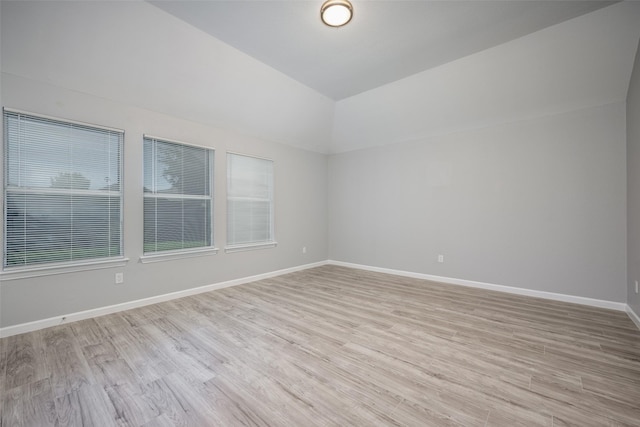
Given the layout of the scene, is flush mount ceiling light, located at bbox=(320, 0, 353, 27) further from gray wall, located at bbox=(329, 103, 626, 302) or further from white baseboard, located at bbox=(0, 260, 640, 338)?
white baseboard, located at bbox=(0, 260, 640, 338)

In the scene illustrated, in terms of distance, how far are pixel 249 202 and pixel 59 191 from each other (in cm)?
237

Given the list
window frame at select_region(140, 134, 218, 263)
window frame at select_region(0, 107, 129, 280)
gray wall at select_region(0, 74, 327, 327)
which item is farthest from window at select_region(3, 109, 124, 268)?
window frame at select_region(140, 134, 218, 263)

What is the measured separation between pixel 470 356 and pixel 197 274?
350 cm

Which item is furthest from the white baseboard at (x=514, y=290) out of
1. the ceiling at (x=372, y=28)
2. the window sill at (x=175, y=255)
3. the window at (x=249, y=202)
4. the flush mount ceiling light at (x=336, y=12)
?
the flush mount ceiling light at (x=336, y=12)

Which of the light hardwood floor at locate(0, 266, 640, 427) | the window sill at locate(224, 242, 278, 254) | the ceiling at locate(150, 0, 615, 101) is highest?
the ceiling at locate(150, 0, 615, 101)

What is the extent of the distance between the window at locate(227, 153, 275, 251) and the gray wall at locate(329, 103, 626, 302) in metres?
1.99

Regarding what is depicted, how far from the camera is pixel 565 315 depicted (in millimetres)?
2971

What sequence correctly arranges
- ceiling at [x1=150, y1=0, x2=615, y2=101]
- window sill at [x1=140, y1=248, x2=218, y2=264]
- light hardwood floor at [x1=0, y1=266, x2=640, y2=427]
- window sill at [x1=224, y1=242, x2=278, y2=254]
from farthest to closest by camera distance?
window sill at [x1=224, y1=242, x2=278, y2=254] < window sill at [x1=140, y1=248, x2=218, y2=264] < ceiling at [x1=150, y1=0, x2=615, y2=101] < light hardwood floor at [x1=0, y1=266, x2=640, y2=427]

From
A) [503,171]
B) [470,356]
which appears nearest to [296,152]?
[503,171]

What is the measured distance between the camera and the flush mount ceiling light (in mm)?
2172

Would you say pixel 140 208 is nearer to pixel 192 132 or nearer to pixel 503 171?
pixel 192 132

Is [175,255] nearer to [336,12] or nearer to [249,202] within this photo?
[249,202]

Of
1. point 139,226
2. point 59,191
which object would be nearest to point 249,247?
point 139,226

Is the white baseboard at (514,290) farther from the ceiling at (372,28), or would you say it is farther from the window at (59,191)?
the window at (59,191)
